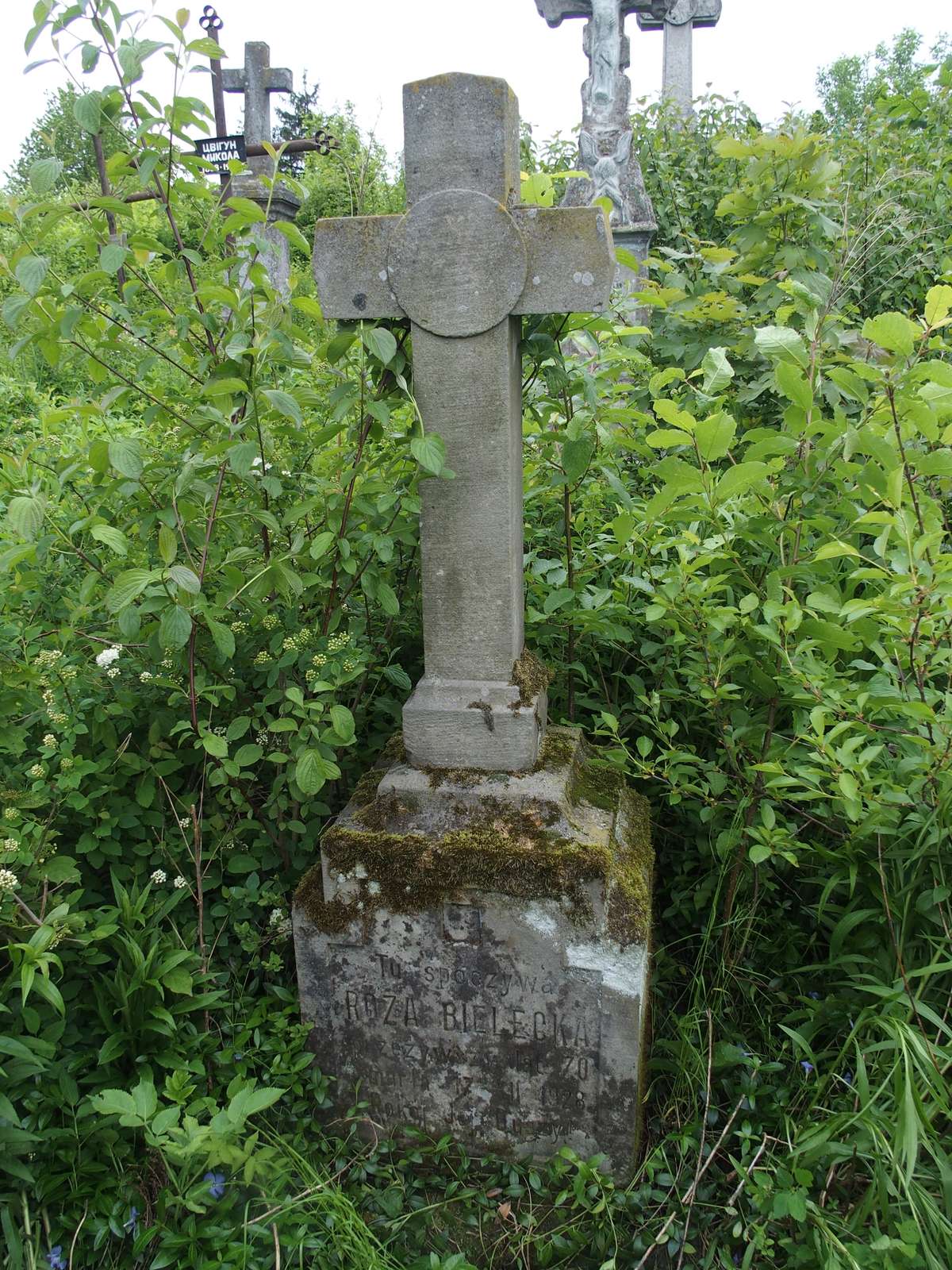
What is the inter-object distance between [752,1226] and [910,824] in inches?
35.7

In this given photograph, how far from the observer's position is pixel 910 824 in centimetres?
203

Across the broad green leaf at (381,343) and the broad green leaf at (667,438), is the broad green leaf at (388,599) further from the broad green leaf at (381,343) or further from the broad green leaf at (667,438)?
the broad green leaf at (667,438)

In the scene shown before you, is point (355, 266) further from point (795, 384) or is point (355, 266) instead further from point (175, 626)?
point (795, 384)

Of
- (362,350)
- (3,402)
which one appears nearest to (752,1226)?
(362,350)

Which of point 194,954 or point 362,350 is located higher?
point 362,350

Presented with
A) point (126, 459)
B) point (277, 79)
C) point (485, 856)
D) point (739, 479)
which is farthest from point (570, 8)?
point (485, 856)

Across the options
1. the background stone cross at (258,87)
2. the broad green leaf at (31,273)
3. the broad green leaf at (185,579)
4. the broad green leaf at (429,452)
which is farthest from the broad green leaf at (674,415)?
the background stone cross at (258,87)

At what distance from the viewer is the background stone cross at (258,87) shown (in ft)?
28.6

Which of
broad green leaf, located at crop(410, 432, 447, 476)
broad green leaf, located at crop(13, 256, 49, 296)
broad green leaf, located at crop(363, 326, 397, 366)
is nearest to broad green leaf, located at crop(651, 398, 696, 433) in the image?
broad green leaf, located at crop(410, 432, 447, 476)

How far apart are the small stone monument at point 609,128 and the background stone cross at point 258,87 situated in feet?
11.1

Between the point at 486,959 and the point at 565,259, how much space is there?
161 cm

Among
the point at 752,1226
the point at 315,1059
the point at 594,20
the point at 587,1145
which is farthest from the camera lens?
the point at 594,20

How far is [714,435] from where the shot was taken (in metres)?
1.98

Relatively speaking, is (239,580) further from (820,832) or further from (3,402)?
(3,402)
